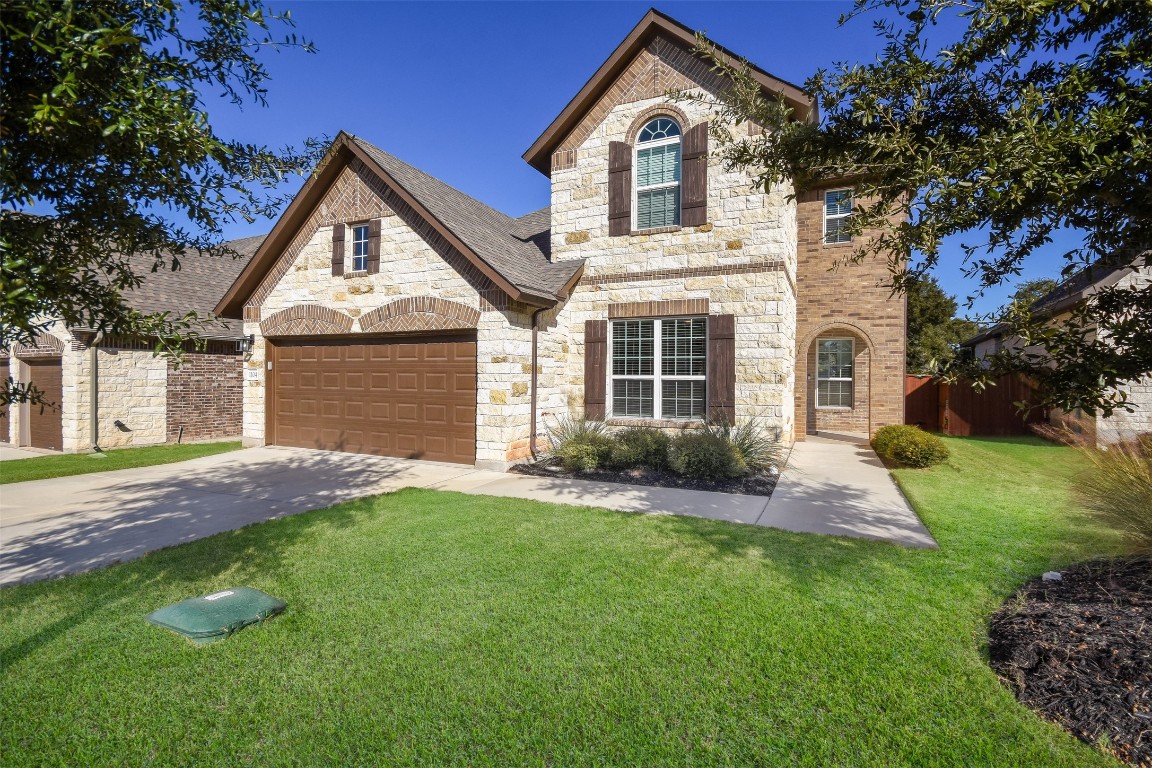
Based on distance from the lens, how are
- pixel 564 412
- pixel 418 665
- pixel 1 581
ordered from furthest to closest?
1. pixel 564 412
2. pixel 1 581
3. pixel 418 665

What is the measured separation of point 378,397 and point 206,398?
688 centimetres

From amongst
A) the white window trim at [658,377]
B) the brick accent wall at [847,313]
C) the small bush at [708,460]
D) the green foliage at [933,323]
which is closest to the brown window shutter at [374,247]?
the white window trim at [658,377]

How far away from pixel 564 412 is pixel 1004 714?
29.3 feet

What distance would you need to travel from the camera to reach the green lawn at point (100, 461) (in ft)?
30.7

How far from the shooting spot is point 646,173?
10781mm

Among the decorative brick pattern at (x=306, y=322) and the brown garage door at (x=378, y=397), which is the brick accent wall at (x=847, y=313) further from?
the decorative brick pattern at (x=306, y=322)

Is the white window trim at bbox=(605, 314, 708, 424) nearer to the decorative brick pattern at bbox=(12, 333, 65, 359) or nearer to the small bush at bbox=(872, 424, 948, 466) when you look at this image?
the small bush at bbox=(872, 424, 948, 466)

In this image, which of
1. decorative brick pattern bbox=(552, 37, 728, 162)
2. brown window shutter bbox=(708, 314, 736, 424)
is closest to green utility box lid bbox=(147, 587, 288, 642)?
brown window shutter bbox=(708, 314, 736, 424)

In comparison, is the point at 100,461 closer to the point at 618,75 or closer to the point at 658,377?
the point at 658,377

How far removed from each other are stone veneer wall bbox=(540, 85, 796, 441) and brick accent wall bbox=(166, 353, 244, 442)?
9.89m

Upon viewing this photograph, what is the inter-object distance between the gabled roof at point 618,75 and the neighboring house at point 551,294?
0.13ft

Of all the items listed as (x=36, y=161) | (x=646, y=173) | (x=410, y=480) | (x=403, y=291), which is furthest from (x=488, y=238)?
(x=36, y=161)

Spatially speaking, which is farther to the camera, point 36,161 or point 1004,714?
point 36,161

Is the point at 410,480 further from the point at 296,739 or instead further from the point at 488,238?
the point at 296,739
